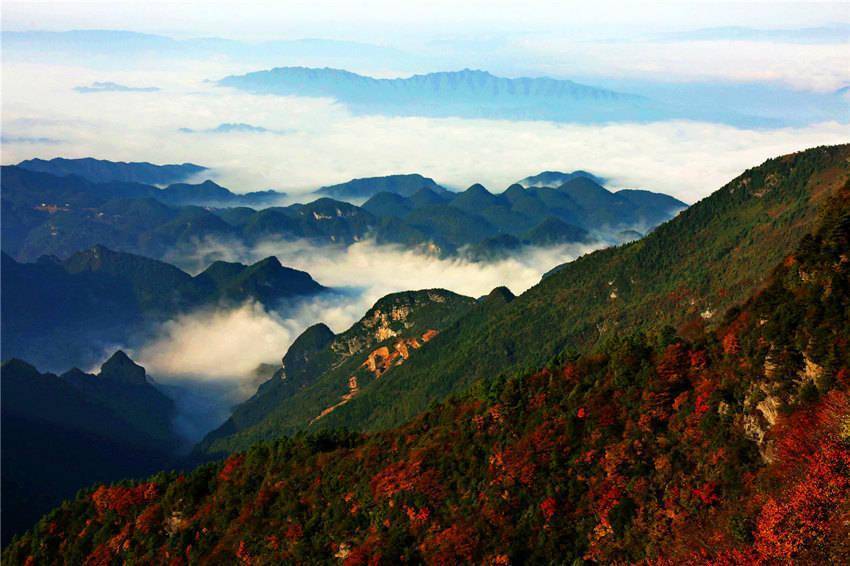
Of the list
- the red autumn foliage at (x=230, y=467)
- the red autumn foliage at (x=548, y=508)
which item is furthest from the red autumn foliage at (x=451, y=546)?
the red autumn foliage at (x=230, y=467)

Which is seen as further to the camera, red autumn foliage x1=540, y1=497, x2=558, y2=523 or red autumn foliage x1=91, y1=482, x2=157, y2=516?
red autumn foliage x1=91, y1=482, x2=157, y2=516

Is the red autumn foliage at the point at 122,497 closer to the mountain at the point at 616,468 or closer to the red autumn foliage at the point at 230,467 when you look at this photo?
the mountain at the point at 616,468

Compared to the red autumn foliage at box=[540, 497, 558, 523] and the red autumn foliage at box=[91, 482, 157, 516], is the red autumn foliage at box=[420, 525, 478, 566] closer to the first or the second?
the red autumn foliage at box=[540, 497, 558, 523]

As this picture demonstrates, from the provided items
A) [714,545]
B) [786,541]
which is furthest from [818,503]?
[714,545]

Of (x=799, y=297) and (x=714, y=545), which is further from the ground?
(x=799, y=297)

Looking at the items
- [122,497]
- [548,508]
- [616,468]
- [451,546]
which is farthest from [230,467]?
[616,468]

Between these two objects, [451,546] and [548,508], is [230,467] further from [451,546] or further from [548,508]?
[548,508]

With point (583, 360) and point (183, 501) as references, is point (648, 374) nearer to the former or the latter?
point (583, 360)

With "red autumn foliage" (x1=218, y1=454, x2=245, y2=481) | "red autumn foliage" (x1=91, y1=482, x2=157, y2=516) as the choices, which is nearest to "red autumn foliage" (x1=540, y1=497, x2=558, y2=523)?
"red autumn foliage" (x1=218, y1=454, x2=245, y2=481)

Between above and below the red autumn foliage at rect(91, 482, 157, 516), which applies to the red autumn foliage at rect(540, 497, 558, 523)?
above
